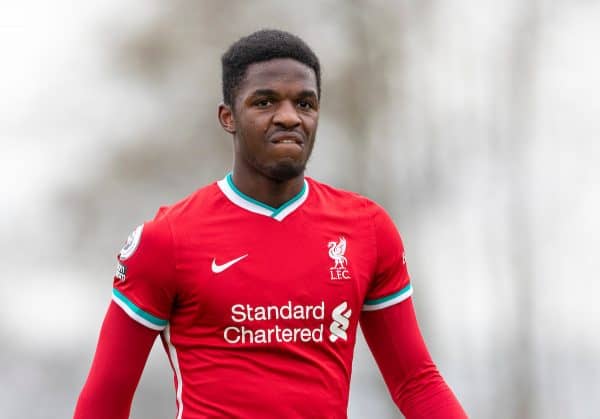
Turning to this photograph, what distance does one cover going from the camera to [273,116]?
141 inches

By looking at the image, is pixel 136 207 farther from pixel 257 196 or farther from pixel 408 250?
pixel 257 196

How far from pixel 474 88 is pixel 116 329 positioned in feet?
22.0

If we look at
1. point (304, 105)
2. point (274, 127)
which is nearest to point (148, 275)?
point (274, 127)

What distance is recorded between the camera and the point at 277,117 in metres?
3.56

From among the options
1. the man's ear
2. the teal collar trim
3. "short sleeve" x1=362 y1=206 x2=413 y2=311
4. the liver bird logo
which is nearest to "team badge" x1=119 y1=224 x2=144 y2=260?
the teal collar trim

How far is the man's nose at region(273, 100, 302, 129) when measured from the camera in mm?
3545

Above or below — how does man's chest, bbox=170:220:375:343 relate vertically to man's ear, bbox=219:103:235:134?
below

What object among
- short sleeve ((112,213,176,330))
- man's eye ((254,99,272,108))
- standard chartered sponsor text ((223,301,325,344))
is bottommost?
standard chartered sponsor text ((223,301,325,344))

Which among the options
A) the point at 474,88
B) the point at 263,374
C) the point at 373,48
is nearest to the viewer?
the point at 263,374

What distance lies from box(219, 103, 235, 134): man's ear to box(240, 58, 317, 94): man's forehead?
12cm

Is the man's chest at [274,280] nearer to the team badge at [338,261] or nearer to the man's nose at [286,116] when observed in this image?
the team badge at [338,261]

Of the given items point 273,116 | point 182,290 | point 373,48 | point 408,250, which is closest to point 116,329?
point 182,290

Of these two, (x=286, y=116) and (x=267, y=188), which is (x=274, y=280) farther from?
(x=286, y=116)

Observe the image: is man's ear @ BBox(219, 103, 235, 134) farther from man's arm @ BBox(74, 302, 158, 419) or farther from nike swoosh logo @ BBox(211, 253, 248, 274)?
man's arm @ BBox(74, 302, 158, 419)
